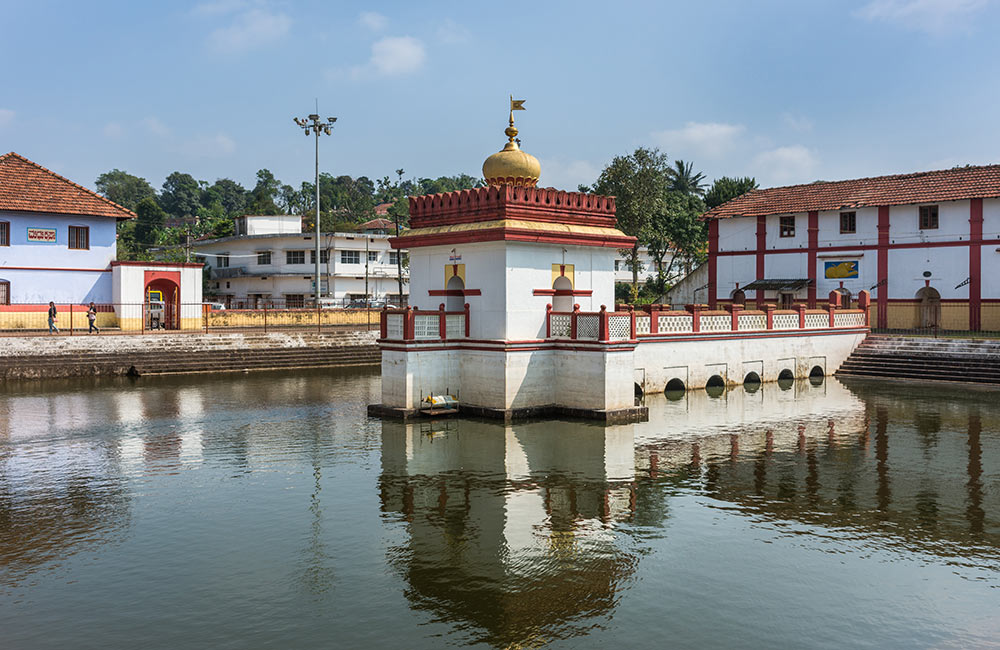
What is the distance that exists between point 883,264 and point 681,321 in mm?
17127

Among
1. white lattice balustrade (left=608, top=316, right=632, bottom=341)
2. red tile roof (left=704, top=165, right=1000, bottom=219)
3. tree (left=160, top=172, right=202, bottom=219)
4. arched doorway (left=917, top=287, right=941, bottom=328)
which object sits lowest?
white lattice balustrade (left=608, top=316, right=632, bottom=341)

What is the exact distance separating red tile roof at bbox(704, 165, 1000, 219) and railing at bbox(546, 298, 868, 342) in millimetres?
6830

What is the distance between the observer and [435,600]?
8.70 m

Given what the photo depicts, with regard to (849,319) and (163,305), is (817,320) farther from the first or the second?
(163,305)

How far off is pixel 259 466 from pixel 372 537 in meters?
4.81

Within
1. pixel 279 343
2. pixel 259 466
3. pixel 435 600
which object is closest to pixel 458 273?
pixel 259 466

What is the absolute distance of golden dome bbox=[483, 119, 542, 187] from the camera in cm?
2141

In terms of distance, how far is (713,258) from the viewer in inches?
1690

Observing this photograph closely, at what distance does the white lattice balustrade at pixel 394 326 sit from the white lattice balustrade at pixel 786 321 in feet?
47.5

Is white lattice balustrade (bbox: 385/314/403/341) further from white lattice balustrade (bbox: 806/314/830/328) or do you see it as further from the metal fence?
the metal fence

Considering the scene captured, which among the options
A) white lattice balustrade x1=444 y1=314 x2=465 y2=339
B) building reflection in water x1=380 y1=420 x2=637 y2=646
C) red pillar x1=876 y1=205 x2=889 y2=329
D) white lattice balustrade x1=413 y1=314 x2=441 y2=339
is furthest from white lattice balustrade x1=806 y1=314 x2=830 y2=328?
white lattice balustrade x1=413 y1=314 x2=441 y2=339

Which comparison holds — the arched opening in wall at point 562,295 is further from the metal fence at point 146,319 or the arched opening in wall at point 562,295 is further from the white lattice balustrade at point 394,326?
the metal fence at point 146,319

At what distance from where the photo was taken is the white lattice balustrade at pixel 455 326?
20281 millimetres

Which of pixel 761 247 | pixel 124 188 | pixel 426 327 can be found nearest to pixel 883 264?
pixel 761 247
